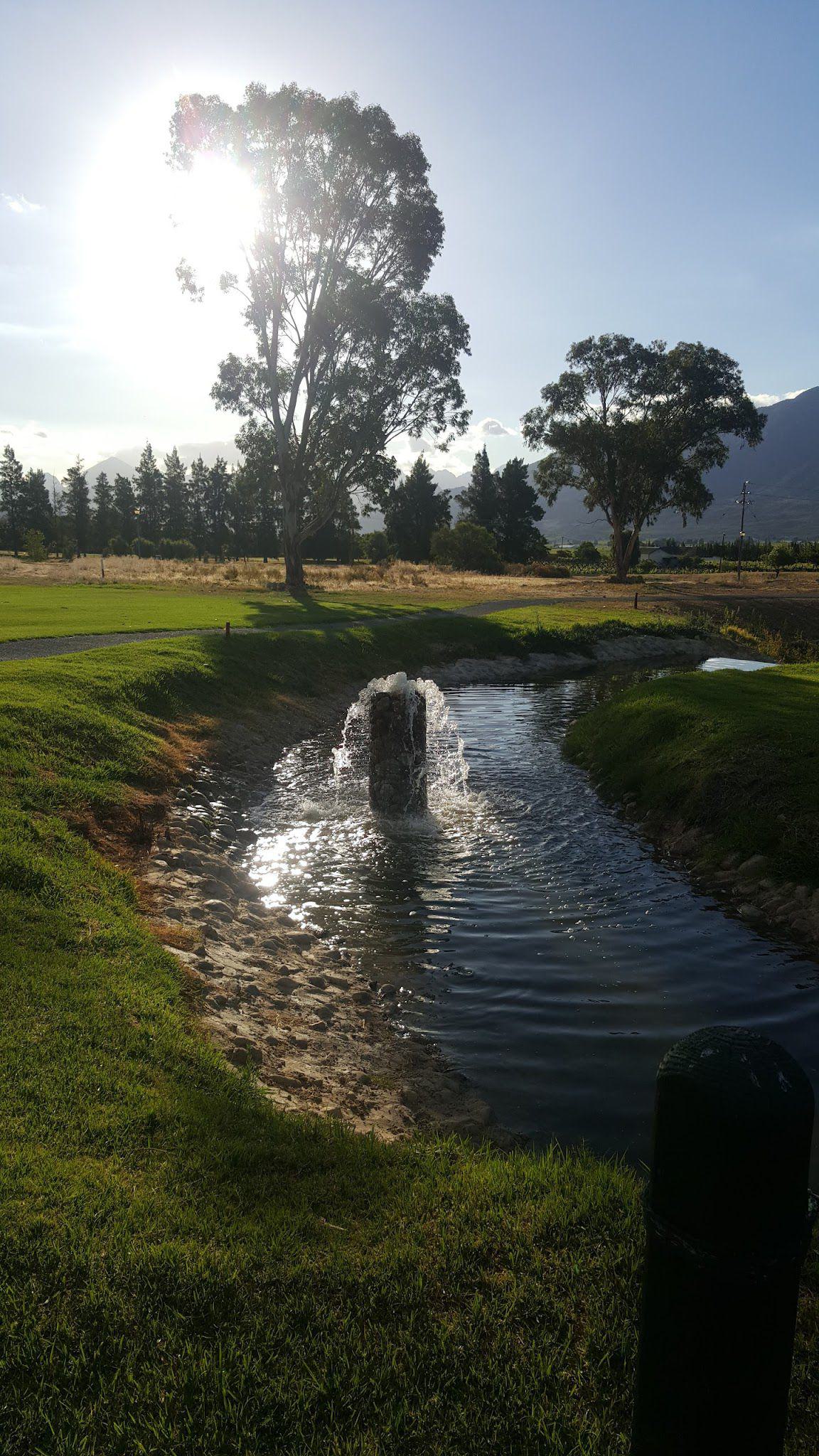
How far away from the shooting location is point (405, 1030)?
8.05m

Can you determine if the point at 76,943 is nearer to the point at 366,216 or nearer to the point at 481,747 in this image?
the point at 481,747

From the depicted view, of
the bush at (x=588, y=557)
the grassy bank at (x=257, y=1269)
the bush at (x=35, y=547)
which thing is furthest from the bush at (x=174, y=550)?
the grassy bank at (x=257, y=1269)

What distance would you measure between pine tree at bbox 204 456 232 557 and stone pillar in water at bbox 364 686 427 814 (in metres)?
130

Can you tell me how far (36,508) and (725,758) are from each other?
430ft

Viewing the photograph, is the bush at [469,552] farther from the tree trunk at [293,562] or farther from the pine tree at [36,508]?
the pine tree at [36,508]

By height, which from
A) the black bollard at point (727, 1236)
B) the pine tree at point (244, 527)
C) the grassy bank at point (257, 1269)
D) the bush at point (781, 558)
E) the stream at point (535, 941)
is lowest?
the stream at point (535, 941)

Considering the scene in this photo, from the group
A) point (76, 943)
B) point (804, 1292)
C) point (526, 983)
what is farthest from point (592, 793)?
point (804, 1292)

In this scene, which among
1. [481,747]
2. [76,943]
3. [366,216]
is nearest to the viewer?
[76,943]

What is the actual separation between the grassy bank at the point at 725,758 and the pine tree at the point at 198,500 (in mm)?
Result: 129676

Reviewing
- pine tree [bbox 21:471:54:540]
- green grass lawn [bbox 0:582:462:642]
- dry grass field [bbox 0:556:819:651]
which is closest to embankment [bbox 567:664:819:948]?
green grass lawn [bbox 0:582:462:642]

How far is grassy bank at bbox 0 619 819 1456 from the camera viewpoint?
3463 mm

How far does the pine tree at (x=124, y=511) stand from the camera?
5468 inches

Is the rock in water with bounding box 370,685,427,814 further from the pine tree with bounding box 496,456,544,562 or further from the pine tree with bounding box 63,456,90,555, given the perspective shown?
the pine tree with bounding box 63,456,90,555

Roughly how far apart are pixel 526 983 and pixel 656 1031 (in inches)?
57.4
